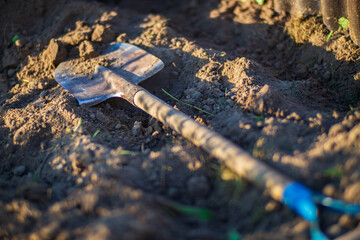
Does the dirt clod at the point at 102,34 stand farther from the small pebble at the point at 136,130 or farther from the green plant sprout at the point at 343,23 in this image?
the green plant sprout at the point at 343,23

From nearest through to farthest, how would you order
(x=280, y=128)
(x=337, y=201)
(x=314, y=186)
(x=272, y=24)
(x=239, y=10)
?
(x=337, y=201) < (x=314, y=186) < (x=280, y=128) < (x=272, y=24) < (x=239, y=10)

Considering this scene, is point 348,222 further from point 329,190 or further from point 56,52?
point 56,52

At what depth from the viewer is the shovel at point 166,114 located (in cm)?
129

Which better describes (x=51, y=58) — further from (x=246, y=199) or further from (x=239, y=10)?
(x=246, y=199)

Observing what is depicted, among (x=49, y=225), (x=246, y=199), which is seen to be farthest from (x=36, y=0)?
(x=246, y=199)

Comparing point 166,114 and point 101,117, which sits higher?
point 166,114

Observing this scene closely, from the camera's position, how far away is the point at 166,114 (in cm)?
200

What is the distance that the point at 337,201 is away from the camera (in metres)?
1.29

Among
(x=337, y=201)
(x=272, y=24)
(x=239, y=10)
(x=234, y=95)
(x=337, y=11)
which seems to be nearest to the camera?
(x=337, y=201)

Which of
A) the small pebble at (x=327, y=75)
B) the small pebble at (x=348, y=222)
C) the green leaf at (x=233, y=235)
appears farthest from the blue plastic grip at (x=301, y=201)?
the small pebble at (x=327, y=75)

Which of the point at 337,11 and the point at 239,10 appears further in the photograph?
the point at 239,10

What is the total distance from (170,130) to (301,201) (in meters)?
1.03

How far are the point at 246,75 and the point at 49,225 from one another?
1.64 meters

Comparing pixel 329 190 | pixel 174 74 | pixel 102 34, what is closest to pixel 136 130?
pixel 174 74
